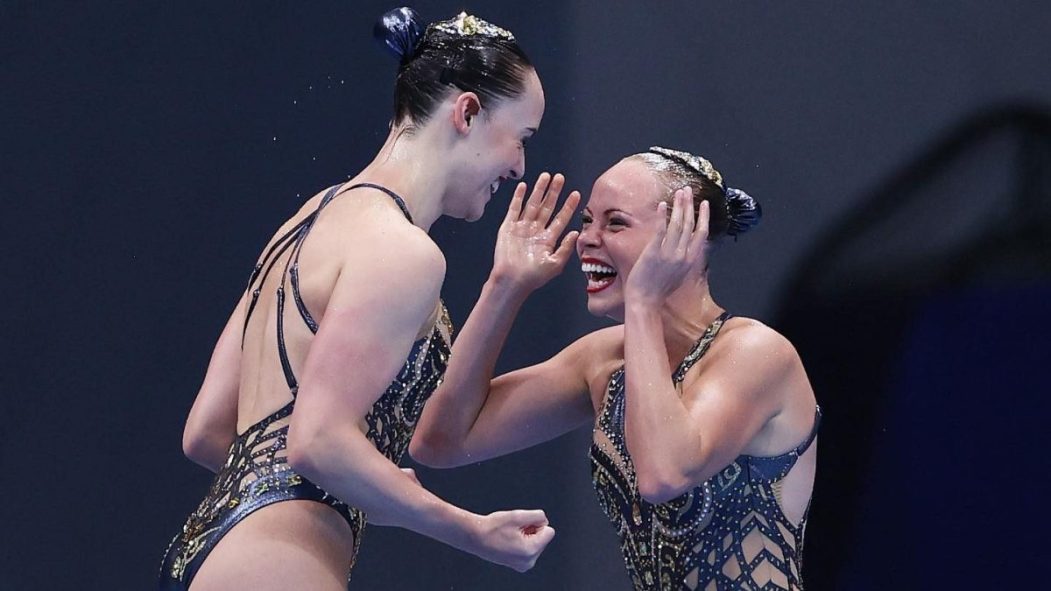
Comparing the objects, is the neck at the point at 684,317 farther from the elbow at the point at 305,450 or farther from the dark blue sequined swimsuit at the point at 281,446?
the elbow at the point at 305,450

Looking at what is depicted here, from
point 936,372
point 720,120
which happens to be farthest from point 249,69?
point 936,372

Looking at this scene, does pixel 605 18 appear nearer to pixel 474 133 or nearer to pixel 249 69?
pixel 249 69

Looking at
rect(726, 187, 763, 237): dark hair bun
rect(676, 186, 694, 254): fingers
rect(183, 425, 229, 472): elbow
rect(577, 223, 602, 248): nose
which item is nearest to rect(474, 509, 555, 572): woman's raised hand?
rect(183, 425, 229, 472): elbow

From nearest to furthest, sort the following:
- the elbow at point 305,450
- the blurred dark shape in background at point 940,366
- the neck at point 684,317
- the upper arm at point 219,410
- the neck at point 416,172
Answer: the elbow at point 305,450, the neck at point 416,172, the upper arm at point 219,410, the neck at point 684,317, the blurred dark shape in background at point 940,366

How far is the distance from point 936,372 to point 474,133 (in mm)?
1399

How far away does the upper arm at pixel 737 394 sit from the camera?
Result: 88.7 inches

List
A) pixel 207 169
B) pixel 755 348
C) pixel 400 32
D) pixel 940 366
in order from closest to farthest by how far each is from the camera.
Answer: pixel 400 32
pixel 755 348
pixel 940 366
pixel 207 169

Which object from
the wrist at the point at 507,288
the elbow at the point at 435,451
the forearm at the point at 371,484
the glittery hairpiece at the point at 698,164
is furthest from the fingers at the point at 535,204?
the forearm at the point at 371,484

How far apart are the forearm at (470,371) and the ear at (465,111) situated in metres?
0.45

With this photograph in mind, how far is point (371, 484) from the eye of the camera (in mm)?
1795

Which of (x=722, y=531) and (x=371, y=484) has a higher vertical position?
(x=371, y=484)

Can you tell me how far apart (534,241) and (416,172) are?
473mm

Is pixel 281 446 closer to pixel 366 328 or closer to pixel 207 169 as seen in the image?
pixel 366 328

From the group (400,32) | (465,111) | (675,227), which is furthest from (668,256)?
(400,32)
